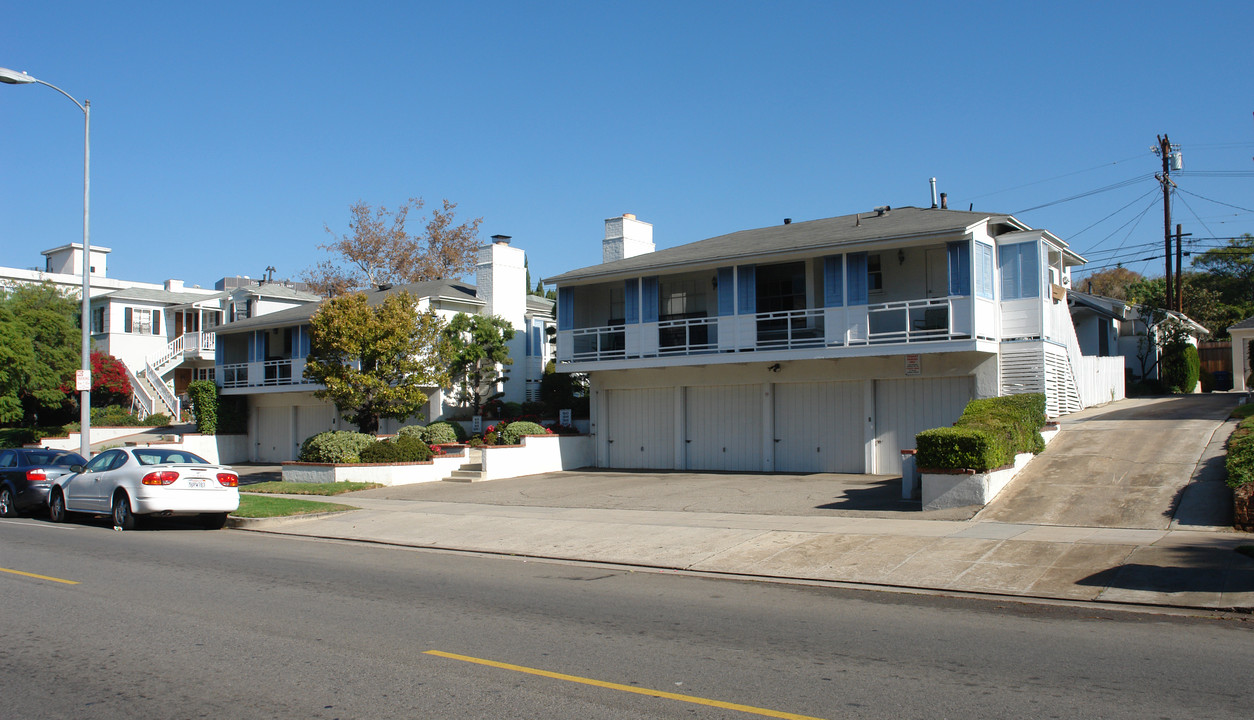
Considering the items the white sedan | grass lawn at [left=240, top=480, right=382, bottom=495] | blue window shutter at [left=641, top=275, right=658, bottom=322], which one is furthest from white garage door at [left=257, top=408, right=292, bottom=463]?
the white sedan

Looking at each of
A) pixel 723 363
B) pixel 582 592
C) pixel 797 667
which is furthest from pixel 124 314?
pixel 797 667

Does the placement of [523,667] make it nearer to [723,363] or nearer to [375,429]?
[723,363]

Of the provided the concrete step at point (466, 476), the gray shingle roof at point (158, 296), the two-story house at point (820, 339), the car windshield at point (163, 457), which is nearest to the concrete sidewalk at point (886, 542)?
the car windshield at point (163, 457)

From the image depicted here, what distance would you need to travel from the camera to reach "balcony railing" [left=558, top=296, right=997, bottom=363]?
786 inches

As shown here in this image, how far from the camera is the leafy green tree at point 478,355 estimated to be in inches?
1145

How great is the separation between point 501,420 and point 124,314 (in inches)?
1196

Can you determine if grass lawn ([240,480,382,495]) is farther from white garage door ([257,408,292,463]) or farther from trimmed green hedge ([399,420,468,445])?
white garage door ([257,408,292,463])

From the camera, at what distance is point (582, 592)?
10.1 metres

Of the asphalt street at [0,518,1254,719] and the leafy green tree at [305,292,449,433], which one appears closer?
the asphalt street at [0,518,1254,719]

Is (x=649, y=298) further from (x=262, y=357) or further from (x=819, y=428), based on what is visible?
(x=262, y=357)

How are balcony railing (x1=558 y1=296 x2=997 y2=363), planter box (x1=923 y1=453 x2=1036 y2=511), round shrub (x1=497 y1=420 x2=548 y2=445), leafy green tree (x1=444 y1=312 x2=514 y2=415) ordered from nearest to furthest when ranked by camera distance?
1. planter box (x1=923 y1=453 x2=1036 y2=511)
2. balcony railing (x1=558 y1=296 x2=997 y2=363)
3. round shrub (x1=497 y1=420 x2=548 y2=445)
4. leafy green tree (x1=444 y1=312 x2=514 y2=415)

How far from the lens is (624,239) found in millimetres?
28891

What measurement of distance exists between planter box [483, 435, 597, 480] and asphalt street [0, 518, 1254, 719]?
43.9 ft

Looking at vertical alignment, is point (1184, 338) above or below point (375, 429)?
above
